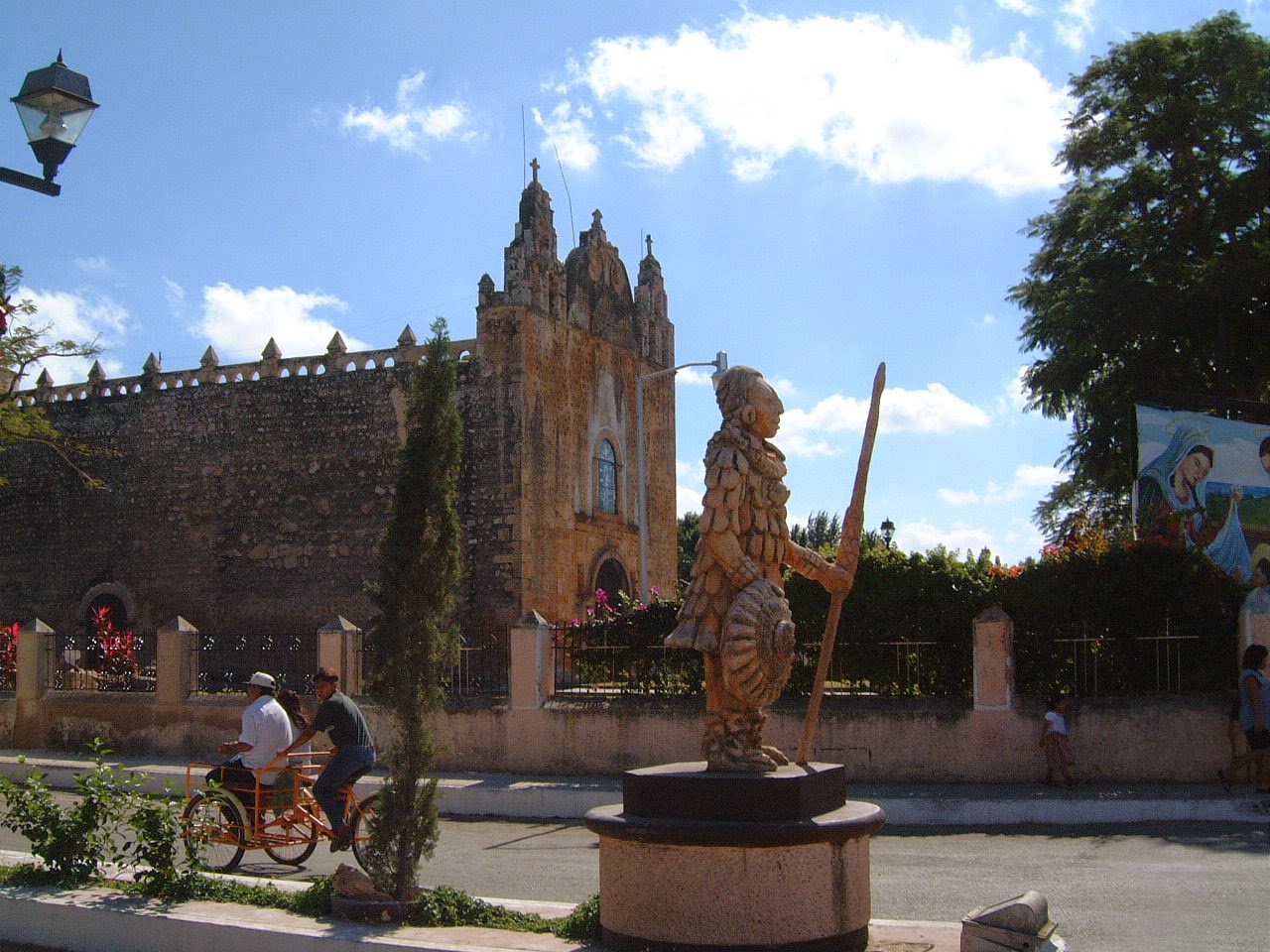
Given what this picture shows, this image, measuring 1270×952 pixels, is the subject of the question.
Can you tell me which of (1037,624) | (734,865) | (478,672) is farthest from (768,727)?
(734,865)

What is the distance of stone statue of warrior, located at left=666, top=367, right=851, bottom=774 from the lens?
593 cm

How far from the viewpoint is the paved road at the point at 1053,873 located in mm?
6934

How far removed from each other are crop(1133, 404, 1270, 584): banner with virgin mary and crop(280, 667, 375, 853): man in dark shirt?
44.4 feet

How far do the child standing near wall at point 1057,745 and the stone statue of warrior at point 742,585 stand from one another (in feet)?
22.2

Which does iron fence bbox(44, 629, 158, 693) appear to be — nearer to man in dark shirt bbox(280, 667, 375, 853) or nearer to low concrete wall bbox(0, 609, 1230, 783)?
low concrete wall bbox(0, 609, 1230, 783)

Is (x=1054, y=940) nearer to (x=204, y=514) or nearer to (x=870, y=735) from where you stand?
(x=870, y=735)

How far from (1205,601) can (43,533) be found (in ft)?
79.8

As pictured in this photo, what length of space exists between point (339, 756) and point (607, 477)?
17.1m

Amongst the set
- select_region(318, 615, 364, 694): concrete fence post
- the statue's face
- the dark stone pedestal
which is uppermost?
the statue's face

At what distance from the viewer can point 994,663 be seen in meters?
12.6

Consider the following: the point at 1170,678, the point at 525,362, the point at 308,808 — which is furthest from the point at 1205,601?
the point at 525,362

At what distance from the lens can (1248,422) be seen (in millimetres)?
18469

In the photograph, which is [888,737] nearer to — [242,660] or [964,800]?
[964,800]

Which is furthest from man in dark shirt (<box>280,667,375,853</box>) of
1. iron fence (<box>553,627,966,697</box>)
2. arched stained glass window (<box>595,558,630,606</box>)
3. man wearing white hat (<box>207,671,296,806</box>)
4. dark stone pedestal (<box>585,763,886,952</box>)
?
arched stained glass window (<box>595,558,630,606</box>)
